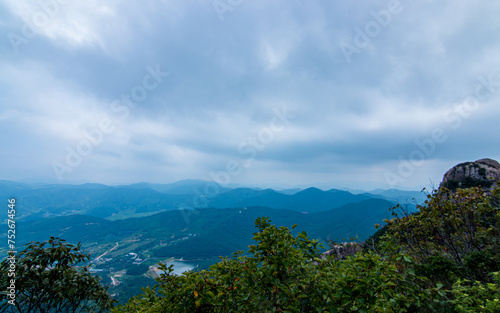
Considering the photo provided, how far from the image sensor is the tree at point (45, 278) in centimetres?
507

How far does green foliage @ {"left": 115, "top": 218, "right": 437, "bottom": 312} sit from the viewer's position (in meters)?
Result: 3.16

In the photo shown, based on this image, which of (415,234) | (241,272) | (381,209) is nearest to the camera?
(241,272)

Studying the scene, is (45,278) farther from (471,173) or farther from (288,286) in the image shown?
(471,173)

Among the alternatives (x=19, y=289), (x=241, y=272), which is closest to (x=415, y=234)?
(x=241, y=272)

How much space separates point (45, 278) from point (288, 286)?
669 cm

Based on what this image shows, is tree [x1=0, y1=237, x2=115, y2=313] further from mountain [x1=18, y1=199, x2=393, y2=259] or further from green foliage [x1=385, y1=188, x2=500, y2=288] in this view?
mountain [x1=18, y1=199, x2=393, y2=259]

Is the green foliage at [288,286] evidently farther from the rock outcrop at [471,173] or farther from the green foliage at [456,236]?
the rock outcrop at [471,173]

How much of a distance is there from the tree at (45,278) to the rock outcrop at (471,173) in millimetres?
30112

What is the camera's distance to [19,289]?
509cm

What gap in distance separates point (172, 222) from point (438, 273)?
220 meters

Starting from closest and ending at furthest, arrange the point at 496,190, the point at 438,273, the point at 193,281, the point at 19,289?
the point at 193,281, the point at 19,289, the point at 438,273, the point at 496,190

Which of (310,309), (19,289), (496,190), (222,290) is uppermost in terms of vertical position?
(496,190)

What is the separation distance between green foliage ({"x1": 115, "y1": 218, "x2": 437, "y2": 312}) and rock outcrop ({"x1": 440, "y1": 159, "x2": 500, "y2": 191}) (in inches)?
998

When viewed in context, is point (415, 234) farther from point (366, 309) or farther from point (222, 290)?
point (222, 290)
